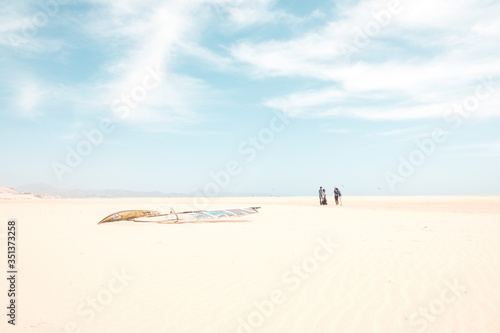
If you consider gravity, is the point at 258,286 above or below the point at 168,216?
below

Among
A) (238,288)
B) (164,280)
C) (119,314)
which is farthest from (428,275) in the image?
(119,314)

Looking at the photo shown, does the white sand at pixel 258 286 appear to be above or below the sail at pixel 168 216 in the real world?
below

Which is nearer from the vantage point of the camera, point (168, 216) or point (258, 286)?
point (258, 286)

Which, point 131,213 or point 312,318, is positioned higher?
point 131,213

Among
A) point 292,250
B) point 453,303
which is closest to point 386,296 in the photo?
point 453,303

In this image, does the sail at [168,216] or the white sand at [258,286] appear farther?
the sail at [168,216]

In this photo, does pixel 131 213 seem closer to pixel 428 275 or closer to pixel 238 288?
pixel 238 288

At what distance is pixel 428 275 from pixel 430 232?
624cm

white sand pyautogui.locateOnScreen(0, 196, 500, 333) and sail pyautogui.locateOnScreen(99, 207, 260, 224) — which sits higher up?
sail pyautogui.locateOnScreen(99, 207, 260, 224)

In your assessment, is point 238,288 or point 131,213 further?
point 131,213

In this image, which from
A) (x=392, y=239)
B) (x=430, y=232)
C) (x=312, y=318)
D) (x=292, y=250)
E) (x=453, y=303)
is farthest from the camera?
(x=430, y=232)

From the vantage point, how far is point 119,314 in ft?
14.8

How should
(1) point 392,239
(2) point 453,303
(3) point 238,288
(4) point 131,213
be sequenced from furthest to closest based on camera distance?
(4) point 131,213 → (1) point 392,239 → (3) point 238,288 → (2) point 453,303

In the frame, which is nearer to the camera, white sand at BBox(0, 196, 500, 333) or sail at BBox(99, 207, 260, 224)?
white sand at BBox(0, 196, 500, 333)
